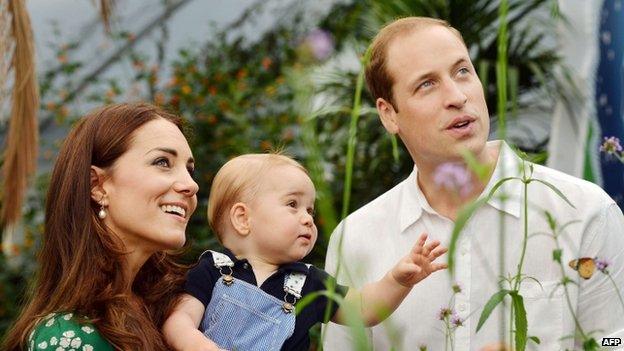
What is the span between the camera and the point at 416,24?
307 centimetres

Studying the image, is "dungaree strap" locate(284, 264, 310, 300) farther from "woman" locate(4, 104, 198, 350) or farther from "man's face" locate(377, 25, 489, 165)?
"man's face" locate(377, 25, 489, 165)

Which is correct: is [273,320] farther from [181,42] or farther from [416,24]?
[181,42]

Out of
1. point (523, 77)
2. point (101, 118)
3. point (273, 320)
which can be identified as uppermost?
point (523, 77)

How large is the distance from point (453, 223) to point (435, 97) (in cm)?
34

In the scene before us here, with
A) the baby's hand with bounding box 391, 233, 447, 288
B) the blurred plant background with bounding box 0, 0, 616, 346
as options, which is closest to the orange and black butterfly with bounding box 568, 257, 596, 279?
the baby's hand with bounding box 391, 233, 447, 288

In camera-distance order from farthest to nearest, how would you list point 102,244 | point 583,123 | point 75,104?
point 75,104
point 583,123
point 102,244

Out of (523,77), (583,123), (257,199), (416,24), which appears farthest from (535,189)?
(523,77)

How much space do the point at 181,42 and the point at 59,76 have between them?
0.89m

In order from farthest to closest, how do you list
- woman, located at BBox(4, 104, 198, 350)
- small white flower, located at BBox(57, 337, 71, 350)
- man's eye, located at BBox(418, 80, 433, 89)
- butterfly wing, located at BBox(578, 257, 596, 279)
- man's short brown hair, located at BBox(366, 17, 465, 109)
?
man's short brown hair, located at BBox(366, 17, 465, 109) → man's eye, located at BBox(418, 80, 433, 89) → woman, located at BBox(4, 104, 198, 350) → small white flower, located at BBox(57, 337, 71, 350) → butterfly wing, located at BBox(578, 257, 596, 279)

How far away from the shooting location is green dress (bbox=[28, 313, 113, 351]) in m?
2.34

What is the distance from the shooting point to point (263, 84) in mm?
7500

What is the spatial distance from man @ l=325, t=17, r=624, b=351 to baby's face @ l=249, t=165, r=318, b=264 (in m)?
0.16

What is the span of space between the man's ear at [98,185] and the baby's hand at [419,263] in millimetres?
651

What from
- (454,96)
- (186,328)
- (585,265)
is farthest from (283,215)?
(585,265)
